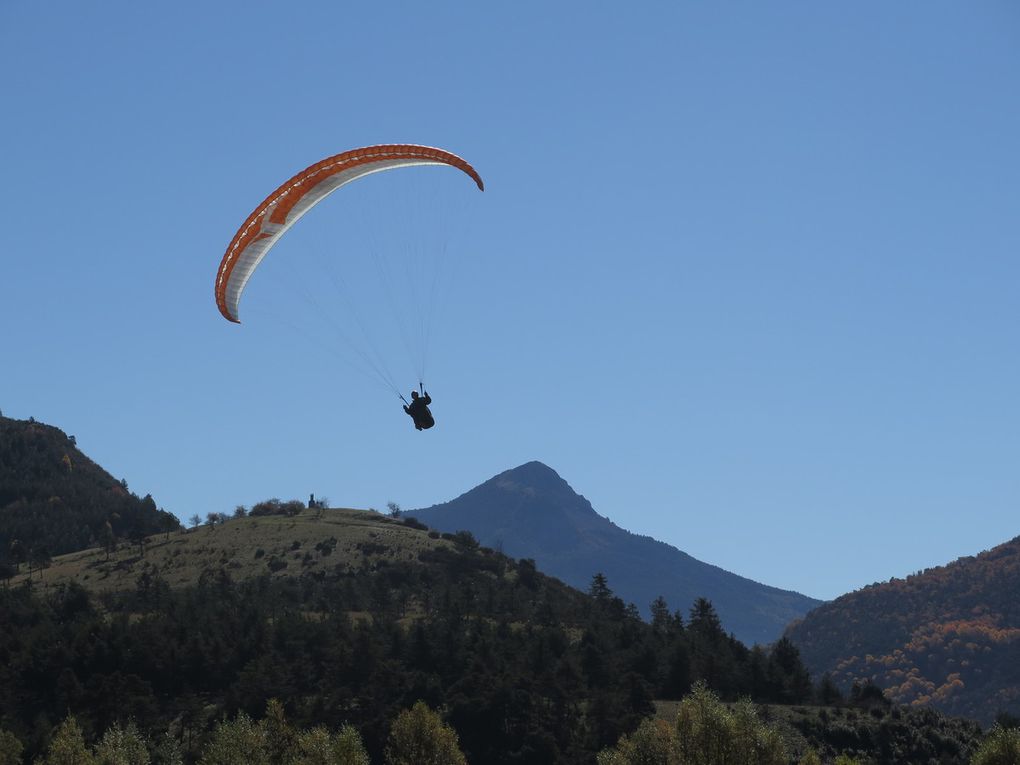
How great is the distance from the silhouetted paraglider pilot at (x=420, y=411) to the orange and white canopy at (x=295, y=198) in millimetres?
10461

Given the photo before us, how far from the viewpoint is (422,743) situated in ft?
260

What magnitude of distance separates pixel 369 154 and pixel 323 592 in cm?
11161

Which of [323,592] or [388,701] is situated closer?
[388,701]

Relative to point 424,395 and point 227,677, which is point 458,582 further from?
point 424,395

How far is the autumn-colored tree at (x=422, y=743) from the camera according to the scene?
3076 inches

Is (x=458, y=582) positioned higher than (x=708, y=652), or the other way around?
(x=458, y=582)

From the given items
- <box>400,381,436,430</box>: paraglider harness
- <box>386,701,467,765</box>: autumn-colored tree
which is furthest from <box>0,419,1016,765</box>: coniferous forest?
<box>400,381,436,430</box>: paraglider harness

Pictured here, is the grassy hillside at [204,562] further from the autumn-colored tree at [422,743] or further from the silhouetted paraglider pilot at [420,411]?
the silhouetted paraglider pilot at [420,411]

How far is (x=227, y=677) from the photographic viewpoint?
362ft

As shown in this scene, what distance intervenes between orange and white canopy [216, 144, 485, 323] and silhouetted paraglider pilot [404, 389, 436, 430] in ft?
34.3

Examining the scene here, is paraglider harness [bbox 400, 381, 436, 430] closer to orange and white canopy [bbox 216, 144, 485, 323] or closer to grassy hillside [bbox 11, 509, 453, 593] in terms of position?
orange and white canopy [bbox 216, 144, 485, 323]

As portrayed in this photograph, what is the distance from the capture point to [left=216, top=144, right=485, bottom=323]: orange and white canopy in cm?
6109

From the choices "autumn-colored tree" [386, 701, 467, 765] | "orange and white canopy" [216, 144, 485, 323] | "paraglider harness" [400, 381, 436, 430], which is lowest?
"autumn-colored tree" [386, 701, 467, 765]

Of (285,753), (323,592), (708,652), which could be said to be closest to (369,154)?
(285,753)
